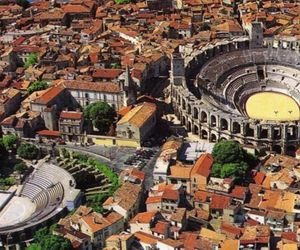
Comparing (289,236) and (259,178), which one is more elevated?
(259,178)

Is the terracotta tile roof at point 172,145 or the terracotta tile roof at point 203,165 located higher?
the terracotta tile roof at point 172,145

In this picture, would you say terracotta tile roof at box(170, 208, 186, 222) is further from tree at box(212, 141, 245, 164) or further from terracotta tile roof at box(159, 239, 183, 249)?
tree at box(212, 141, 245, 164)

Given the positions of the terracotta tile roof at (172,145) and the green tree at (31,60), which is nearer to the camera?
the terracotta tile roof at (172,145)

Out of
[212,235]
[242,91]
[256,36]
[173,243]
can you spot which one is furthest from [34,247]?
[256,36]

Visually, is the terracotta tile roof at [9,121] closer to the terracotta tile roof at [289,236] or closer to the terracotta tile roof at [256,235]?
the terracotta tile roof at [256,235]

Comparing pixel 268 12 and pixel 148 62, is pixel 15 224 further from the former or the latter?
pixel 268 12

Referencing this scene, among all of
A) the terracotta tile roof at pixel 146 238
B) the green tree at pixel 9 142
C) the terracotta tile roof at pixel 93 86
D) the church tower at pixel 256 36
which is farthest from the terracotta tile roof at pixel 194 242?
the church tower at pixel 256 36

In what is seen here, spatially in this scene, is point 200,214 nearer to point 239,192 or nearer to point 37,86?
point 239,192
